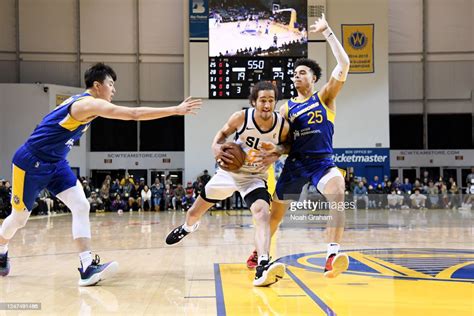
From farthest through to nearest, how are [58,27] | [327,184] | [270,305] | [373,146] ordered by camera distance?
[58,27] < [373,146] < [327,184] < [270,305]

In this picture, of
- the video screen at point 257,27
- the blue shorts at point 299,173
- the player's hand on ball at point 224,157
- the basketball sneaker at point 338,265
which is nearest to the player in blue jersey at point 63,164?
the player's hand on ball at point 224,157

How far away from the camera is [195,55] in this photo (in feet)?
70.0

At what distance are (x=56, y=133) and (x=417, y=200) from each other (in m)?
17.9

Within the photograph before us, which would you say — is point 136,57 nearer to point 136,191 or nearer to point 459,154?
point 136,191

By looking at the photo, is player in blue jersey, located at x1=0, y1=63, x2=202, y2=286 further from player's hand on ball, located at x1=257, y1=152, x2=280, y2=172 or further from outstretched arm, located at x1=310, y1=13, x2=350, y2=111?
outstretched arm, located at x1=310, y1=13, x2=350, y2=111

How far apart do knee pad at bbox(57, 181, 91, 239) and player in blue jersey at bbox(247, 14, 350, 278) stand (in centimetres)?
177

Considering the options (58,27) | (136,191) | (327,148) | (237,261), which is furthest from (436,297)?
(58,27)

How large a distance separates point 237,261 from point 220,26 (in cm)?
1562

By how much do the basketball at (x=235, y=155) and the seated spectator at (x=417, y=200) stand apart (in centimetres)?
1676

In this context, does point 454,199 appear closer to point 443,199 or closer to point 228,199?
point 443,199

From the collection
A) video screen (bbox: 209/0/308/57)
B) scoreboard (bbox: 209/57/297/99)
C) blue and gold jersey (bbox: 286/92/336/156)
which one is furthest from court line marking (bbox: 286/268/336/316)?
video screen (bbox: 209/0/308/57)

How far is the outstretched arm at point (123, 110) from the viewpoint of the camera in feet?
13.9

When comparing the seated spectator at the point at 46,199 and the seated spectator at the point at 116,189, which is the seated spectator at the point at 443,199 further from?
the seated spectator at the point at 46,199

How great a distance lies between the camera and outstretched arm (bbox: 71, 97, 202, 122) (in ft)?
13.9
